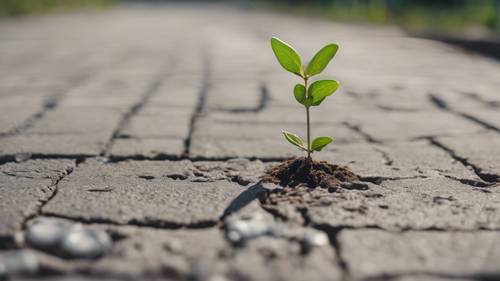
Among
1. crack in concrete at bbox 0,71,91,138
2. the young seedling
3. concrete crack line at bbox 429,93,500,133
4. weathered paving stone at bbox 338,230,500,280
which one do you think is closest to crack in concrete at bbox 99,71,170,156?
crack in concrete at bbox 0,71,91,138

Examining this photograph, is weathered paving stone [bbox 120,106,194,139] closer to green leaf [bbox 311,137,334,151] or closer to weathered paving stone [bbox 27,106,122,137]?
weathered paving stone [bbox 27,106,122,137]

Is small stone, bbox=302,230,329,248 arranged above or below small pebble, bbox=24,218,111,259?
below

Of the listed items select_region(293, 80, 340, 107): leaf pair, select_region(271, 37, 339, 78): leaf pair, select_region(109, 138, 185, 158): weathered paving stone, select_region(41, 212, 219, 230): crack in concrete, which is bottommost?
select_region(109, 138, 185, 158): weathered paving stone

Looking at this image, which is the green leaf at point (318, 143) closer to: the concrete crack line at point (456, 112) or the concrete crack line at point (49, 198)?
the concrete crack line at point (49, 198)

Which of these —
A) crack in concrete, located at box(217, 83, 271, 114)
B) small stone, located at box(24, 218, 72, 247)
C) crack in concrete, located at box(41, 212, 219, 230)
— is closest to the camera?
small stone, located at box(24, 218, 72, 247)

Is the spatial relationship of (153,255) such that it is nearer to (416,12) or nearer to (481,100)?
(481,100)

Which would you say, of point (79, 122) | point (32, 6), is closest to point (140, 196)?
point (79, 122)

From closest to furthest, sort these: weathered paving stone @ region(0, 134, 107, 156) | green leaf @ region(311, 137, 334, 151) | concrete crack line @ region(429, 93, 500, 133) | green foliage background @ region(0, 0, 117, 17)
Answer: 1. green leaf @ region(311, 137, 334, 151)
2. weathered paving stone @ region(0, 134, 107, 156)
3. concrete crack line @ region(429, 93, 500, 133)
4. green foliage background @ region(0, 0, 117, 17)

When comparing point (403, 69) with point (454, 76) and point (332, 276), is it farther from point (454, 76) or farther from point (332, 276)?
point (332, 276)
